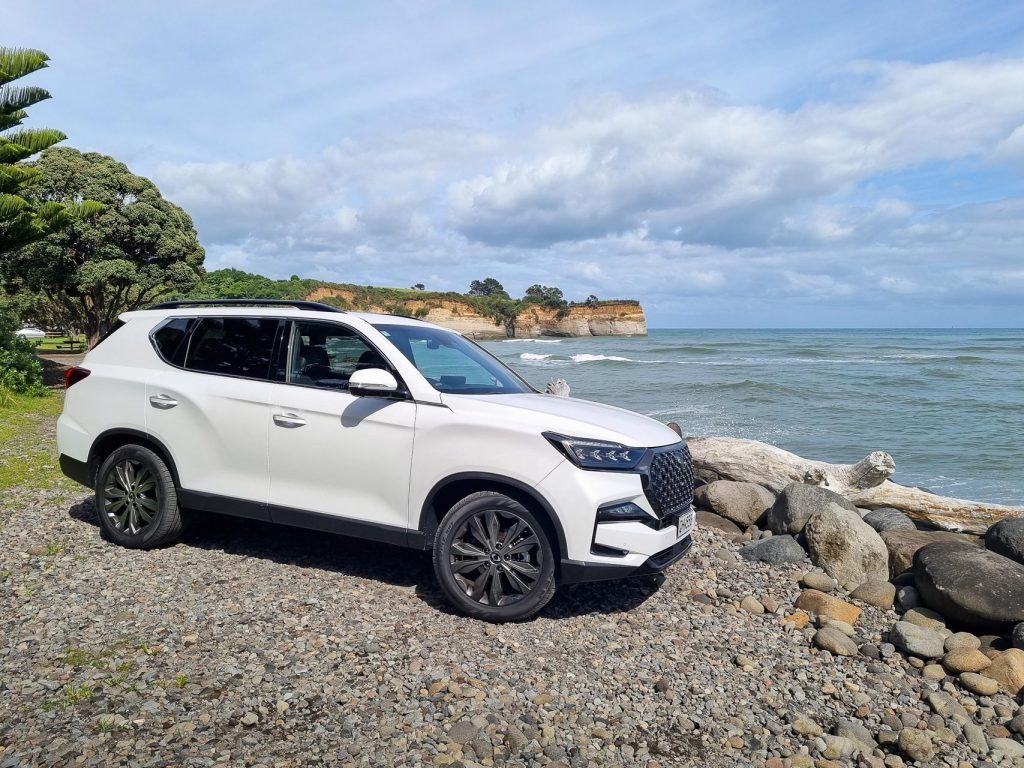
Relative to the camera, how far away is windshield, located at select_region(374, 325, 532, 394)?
5328 millimetres

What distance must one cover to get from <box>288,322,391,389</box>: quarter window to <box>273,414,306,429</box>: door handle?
0.26 m

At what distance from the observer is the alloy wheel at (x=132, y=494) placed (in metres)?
5.91

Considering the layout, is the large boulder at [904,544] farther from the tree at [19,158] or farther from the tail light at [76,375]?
the tree at [19,158]

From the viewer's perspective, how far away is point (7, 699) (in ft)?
12.0

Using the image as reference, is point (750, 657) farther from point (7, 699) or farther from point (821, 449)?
point (821, 449)

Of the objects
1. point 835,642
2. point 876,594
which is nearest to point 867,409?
point 876,594

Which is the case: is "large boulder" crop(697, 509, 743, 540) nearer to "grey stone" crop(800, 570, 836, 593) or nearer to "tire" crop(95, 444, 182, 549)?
"grey stone" crop(800, 570, 836, 593)

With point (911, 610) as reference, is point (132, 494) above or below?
above

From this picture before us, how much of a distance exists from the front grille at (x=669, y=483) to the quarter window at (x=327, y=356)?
1.97m

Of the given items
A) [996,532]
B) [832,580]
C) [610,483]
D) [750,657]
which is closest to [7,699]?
[610,483]

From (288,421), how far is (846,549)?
4634 mm

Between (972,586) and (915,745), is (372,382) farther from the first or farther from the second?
(972,586)

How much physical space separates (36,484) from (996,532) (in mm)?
9425

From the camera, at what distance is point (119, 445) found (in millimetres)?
6090
